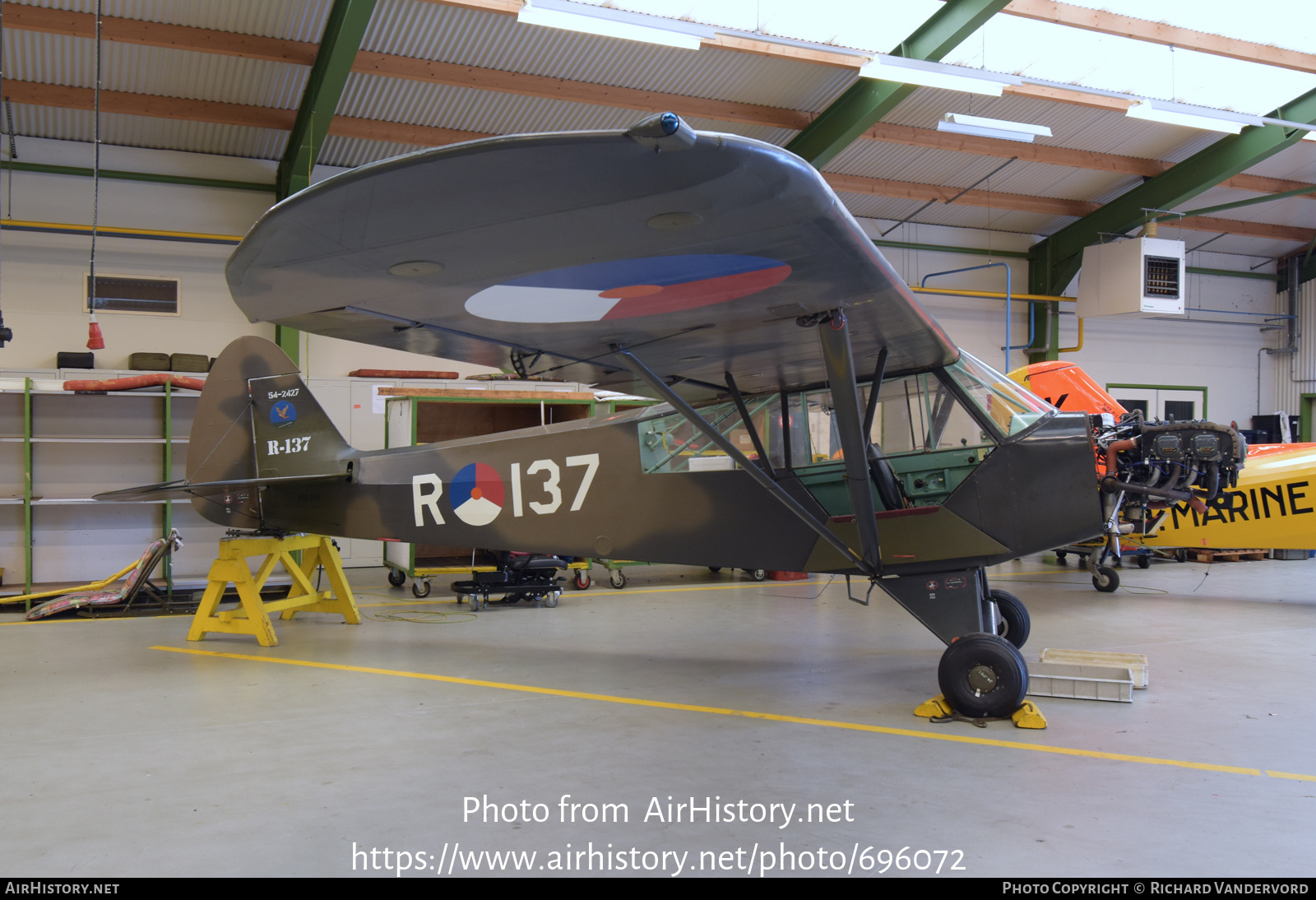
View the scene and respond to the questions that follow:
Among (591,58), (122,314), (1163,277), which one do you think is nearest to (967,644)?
(591,58)

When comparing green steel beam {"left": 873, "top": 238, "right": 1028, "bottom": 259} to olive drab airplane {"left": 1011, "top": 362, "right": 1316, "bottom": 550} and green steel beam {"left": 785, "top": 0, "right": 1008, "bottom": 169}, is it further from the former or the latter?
olive drab airplane {"left": 1011, "top": 362, "right": 1316, "bottom": 550}

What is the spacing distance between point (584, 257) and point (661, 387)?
1.39 metres

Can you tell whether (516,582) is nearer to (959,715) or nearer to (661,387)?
(661,387)

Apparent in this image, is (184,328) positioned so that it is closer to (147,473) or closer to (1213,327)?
(147,473)

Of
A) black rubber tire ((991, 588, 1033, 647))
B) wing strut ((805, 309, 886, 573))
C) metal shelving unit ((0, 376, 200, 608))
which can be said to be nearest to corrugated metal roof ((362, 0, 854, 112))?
metal shelving unit ((0, 376, 200, 608))

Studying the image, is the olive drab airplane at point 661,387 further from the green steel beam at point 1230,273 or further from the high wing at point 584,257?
the green steel beam at point 1230,273

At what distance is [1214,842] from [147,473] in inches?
452

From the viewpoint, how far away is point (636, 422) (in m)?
5.91

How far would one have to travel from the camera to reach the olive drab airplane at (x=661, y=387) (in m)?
2.76

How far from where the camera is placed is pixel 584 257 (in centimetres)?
330

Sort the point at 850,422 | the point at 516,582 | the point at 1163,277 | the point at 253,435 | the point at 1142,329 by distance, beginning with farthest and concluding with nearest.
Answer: the point at 1142,329, the point at 1163,277, the point at 516,582, the point at 253,435, the point at 850,422

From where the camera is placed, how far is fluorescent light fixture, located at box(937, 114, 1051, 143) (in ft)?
34.6

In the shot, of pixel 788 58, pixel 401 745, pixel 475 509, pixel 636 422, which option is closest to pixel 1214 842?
pixel 401 745

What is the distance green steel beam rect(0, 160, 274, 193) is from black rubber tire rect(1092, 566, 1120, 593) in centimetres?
1257
